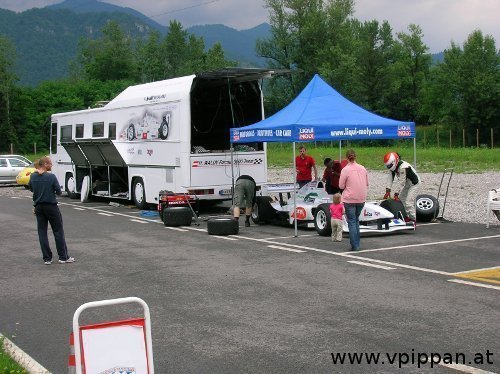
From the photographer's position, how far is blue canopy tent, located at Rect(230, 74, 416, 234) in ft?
47.8

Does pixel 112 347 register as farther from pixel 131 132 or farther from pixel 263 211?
pixel 131 132

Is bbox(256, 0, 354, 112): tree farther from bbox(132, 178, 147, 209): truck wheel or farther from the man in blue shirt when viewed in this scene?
the man in blue shirt

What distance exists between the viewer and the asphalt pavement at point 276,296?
21.3 ft

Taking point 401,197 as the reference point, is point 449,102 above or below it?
above

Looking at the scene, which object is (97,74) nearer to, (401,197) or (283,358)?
(401,197)

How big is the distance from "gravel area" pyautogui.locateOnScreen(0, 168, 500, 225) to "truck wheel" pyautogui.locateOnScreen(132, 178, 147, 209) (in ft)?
23.0

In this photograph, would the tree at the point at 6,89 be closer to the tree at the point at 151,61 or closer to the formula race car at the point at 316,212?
the tree at the point at 151,61

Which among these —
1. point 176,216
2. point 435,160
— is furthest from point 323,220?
point 435,160

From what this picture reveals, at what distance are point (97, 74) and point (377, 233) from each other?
77.8 meters

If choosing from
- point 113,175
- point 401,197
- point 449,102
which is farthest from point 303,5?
point 401,197

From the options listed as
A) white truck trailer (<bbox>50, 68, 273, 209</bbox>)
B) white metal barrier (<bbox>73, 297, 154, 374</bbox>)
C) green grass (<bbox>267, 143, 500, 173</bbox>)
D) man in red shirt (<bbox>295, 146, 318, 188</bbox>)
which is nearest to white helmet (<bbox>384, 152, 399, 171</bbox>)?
man in red shirt (<bbox>295, 146, 318, 188</bbox>)

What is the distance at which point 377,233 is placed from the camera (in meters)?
14.5

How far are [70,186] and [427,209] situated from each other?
1430 cm

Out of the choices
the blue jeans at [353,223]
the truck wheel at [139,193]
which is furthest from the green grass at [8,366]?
the truck wheel at [139,193]
